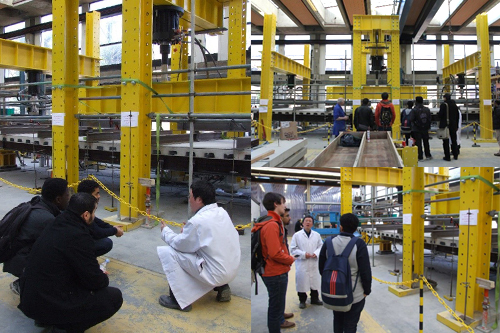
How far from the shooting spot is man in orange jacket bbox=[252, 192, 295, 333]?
314 centimetres

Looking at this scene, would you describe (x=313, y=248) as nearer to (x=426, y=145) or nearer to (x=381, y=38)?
(x=426, y=145)

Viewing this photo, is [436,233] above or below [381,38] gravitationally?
below

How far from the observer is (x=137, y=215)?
20.0 ft

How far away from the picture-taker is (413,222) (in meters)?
6.31

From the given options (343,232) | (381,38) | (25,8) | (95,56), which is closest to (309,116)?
(381,38)

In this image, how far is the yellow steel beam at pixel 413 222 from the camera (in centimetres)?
624

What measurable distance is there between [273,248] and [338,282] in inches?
25.0

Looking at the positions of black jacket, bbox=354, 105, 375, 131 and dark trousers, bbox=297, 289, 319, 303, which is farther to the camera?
black jacket, bbox=354, 105, 375, 131

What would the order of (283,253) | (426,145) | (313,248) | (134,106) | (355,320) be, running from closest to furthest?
(283,253), (355,320), (313,248), (134,106), (426,145)

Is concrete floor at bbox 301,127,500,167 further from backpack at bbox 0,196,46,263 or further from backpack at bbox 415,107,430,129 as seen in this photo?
backpack at bbox 0,196,46,263

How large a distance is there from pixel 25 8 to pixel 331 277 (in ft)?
87.8

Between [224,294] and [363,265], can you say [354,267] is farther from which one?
[224,294]

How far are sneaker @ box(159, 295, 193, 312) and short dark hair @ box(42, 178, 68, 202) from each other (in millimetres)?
1257

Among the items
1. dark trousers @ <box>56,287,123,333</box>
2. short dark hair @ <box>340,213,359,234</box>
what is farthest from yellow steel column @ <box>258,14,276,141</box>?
dark trousers @ <box>56,287,123,333</box>
